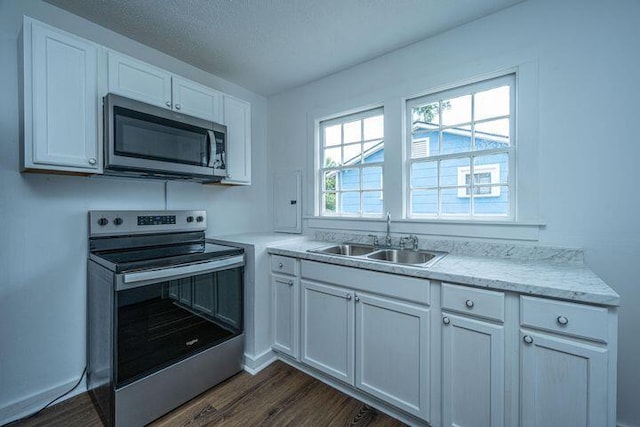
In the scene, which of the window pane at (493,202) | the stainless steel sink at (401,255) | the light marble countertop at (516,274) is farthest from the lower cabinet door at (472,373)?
the window pane at (493,202)

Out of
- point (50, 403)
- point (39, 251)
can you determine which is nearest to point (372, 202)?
point (39, 251)

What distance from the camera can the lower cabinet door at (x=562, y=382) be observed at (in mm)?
1098

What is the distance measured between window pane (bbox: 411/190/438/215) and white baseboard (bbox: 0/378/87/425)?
274cm

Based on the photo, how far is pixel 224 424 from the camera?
161 cm

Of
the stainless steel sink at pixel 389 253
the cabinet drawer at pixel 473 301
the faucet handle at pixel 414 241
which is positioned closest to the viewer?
the cabinet drawer at pixel 473 301

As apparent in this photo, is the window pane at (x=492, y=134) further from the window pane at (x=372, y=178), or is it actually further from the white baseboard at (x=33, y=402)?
the white baseboard at (x=33, y=402)

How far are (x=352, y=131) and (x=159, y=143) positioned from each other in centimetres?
166

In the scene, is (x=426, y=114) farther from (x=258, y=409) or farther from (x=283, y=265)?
(x=258, y=409)

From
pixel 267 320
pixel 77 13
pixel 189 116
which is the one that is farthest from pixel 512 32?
pixel 77 13

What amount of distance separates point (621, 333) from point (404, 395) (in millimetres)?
1231

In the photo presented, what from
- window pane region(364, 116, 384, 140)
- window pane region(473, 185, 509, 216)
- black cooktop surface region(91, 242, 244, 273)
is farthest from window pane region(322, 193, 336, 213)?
window pane region(473, 185, 509, 216)

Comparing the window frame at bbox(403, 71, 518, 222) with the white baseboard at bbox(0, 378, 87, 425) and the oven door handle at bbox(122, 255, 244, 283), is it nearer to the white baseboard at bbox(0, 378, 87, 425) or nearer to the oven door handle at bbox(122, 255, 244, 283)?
the oven door handle at bbox(122, 255, 244, 283)

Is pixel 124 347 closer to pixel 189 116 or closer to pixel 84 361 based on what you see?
pixel 84 361

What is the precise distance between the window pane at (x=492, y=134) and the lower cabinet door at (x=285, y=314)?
1.71 metres
